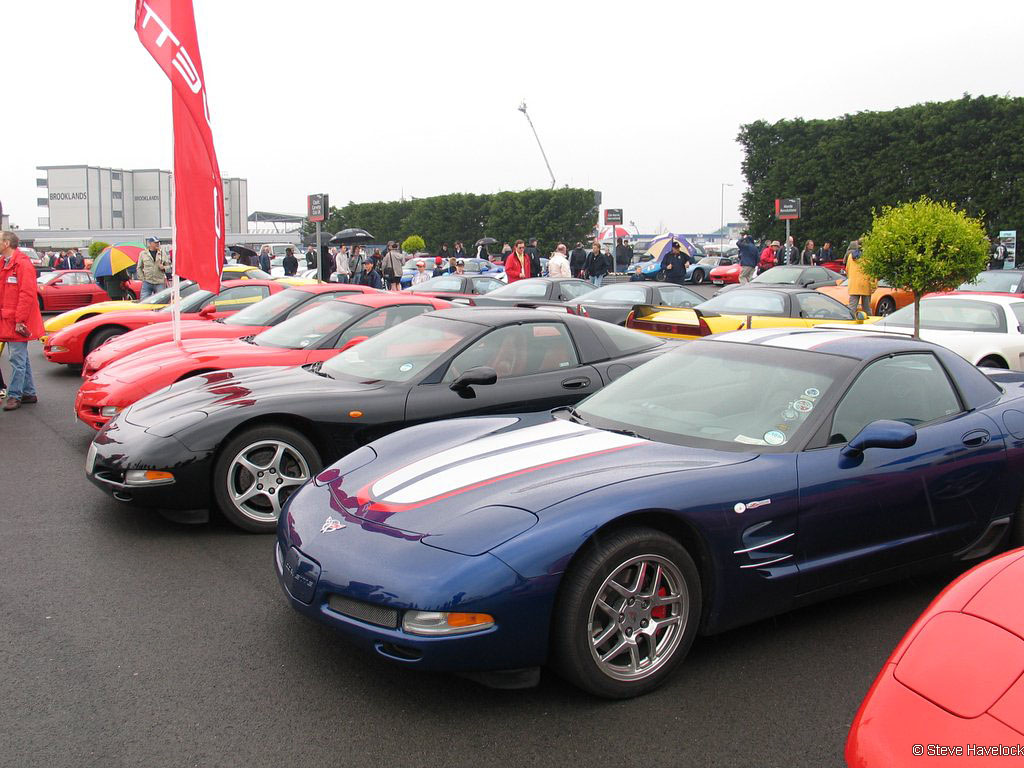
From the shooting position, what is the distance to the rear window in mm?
6477

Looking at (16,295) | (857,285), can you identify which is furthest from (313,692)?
(857,285)

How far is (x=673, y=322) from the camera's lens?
1030 centimetres

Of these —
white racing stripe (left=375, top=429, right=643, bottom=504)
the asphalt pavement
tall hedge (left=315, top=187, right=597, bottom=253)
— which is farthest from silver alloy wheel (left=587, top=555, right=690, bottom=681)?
tall hedge (left=315, top=187, right=597, bottom=253)

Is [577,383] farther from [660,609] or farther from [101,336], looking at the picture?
[101,336]

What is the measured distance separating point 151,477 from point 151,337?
4960 millimetres

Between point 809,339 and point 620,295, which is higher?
point 620,295

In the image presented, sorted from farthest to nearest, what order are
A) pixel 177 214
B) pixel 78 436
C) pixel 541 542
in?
pixel 177 214 < pixel 78 436 < pixel 541 542

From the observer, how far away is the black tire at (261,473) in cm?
495

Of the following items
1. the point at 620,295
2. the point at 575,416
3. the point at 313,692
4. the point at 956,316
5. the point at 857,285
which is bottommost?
the point at 313,692

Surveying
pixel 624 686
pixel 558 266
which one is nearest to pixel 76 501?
pixel 624 686

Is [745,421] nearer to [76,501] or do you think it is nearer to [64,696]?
[64,696]

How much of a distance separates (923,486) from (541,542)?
1896 millimetres

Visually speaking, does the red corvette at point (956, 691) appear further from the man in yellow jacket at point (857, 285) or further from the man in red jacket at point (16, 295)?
the man in yellow jacket at point (857, 285)

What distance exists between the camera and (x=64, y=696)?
3135 mm
